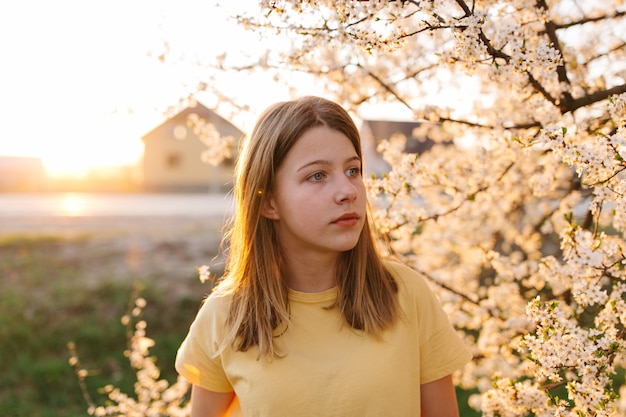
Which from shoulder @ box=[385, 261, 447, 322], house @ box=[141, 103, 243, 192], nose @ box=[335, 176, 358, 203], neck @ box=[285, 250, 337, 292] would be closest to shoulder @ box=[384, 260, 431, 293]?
shoulder @ box=[385, 261, 447, 322]

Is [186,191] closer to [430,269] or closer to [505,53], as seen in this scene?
[430,269]

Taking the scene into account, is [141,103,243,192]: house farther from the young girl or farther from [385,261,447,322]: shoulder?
[385,261,447,322]: shoulder

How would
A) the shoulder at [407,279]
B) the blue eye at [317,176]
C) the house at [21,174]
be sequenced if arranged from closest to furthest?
the blue eye at [317,176] → the shoulder at [407,279] → the house at [21,174]

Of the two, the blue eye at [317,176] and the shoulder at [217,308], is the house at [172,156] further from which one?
the blue eye at [317,176]

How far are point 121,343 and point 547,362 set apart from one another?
477cm

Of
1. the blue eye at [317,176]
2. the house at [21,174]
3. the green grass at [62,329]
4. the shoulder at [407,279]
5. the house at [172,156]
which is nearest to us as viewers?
the blue eye at [317,176]

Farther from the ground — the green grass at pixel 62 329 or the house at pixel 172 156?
the house at pixel 172 156

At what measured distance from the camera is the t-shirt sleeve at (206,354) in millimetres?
1831

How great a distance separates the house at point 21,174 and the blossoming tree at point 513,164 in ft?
68.8

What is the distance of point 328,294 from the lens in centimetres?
183

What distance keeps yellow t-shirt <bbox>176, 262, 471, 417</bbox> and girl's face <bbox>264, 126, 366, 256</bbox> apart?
21 centimetres

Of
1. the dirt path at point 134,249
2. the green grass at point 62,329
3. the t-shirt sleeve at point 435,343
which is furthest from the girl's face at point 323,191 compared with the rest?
the dirt path at point 134,249

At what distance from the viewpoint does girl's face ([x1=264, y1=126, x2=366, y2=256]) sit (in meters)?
1.73

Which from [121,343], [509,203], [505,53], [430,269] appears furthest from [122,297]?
[505,53]
